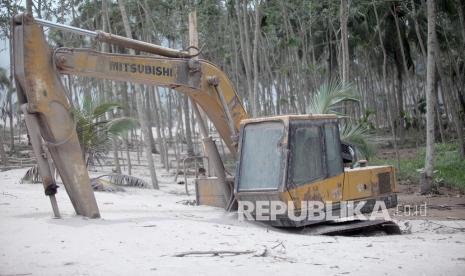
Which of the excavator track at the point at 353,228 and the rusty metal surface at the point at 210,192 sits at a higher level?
the rusty metal surface at the point at 210,192

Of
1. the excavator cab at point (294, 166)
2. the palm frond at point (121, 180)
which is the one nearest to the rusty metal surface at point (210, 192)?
the excavator cab at point (294, 166)

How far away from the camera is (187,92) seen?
11.6 metres

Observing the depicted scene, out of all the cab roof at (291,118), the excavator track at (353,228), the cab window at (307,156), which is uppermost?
the cab roof at (291,118)

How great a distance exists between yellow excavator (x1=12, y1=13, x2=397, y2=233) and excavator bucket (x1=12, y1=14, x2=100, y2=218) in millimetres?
14

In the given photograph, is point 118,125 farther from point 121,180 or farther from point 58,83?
point 58,83

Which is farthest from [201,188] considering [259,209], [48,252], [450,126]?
[450,126]

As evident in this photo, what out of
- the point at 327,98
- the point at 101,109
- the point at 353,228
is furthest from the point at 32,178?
the point at 353,228

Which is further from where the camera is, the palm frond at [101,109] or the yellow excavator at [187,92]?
the palm frond at [101,109]

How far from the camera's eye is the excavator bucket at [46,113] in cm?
959

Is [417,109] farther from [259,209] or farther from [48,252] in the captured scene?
[48,252]

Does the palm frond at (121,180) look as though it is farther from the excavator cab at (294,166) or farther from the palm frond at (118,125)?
the excavator cab at (294,166)

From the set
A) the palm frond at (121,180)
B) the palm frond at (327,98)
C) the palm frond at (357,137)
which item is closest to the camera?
the palm frond at (327,98)

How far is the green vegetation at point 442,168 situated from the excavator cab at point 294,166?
8.62 m
